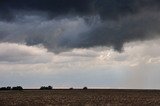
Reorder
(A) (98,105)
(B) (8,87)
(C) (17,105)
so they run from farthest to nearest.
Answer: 1. (B) (8,87)
2. (C) (17,105)
3. (A) (98,105)

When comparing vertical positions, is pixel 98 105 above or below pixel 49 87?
below

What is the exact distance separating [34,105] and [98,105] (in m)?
9.54

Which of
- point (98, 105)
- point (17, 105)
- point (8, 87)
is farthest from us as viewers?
point (8, 87)

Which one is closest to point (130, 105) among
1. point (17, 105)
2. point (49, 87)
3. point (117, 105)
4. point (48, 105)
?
point (117, 105)

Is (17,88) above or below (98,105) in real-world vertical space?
above

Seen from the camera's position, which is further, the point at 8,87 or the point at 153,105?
the point at 8,87

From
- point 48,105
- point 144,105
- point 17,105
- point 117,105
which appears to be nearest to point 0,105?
point 17,105

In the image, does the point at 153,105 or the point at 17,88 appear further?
the point at 17,88

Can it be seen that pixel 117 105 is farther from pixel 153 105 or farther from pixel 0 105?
pixel 0 105

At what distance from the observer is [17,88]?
164000mm

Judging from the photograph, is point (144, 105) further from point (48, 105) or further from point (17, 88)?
point (17, 88)

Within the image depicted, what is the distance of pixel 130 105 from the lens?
57.1 m

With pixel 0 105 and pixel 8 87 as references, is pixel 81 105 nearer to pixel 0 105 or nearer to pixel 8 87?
pixel 0 105

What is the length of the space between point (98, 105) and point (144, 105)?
6.98 metres
